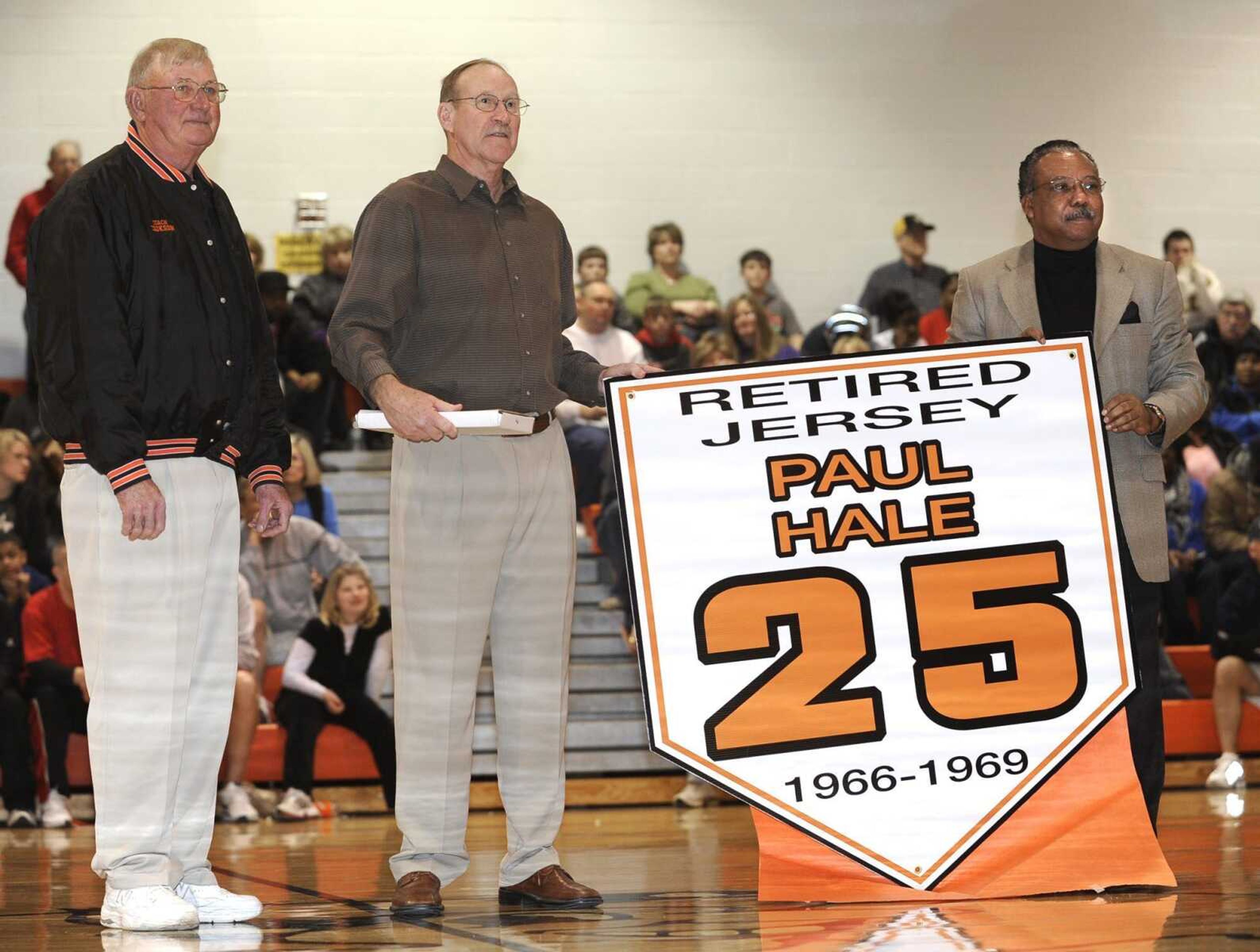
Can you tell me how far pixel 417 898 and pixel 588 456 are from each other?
5.14 metres

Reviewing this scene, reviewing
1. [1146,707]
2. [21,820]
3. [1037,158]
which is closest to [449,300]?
[1037,158]

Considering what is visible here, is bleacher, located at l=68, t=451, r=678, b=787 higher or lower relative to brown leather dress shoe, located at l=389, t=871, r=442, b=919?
higher

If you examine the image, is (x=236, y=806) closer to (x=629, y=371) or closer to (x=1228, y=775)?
(x=629, y=371)

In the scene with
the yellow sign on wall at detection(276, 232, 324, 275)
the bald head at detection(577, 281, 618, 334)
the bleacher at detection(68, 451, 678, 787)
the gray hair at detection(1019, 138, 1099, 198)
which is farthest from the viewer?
the yellow sign on wall at detection(276, 232, 324, 275)

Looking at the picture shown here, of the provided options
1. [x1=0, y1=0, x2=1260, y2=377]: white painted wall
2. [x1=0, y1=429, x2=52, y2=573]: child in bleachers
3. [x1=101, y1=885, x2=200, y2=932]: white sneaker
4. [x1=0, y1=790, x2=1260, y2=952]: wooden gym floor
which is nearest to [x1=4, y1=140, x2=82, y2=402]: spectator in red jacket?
[x1=0, y1=0, x2=1260, y2=377]: white painted wall

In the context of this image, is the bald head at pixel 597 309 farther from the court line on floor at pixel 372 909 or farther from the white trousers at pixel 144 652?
the white trousers at pixel 144 652

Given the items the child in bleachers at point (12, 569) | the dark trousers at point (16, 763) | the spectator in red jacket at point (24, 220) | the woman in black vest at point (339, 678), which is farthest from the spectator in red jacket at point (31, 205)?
the woman in black vest at point (339, 678)

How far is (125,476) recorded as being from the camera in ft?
11.3

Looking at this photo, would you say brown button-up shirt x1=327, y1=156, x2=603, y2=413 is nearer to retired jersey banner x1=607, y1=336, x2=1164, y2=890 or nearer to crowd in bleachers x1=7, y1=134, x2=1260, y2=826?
retired jersey banner x1=607, y1=336, x2=1164, y2=890

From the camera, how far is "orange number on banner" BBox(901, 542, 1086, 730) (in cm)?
378

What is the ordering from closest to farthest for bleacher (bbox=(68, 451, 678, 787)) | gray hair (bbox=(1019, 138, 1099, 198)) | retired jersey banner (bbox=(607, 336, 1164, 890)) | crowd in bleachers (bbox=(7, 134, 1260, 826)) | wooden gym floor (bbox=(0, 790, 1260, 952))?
1. wooden gym floor (bbox=(0, 790, 1260, 952))
2. retired jersey banner (bbox=(607, 336, 1164, 890))
3. gray hair (bbox=(1019, 138, 1099, 198))
4. crowd in bleachers (bbox=(7, 134, 1260, 826))
5. bleacher (bbox=(68, 451, 678, 787))

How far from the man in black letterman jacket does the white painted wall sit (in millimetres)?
8534

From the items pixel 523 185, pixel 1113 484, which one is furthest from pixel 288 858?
pixel 523 185

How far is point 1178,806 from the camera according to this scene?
6.49 metres
